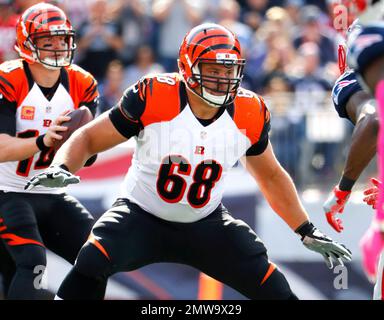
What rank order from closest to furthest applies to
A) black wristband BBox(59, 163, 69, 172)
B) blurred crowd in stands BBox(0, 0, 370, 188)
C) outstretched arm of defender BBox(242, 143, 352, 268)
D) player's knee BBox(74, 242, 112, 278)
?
1. player's knee BBox(74, 242, 112, 278)
2. black wristband BBox(59, 163, 69, 172)
3. outstretched arm of defender BBox(242, 143, 352, 268)
4. blurred crowd in stands BBox(0, 0, 370, 188)

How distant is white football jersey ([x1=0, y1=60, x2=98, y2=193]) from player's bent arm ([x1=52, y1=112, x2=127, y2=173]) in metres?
0.63

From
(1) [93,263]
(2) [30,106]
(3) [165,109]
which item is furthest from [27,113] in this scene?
(1) [93,263]

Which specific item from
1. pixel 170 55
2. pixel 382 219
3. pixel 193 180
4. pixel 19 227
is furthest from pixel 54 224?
pixel 170 55

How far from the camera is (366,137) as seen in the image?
201 inches

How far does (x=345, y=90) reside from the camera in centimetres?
562

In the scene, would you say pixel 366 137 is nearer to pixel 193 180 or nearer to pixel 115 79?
pixel 193 180

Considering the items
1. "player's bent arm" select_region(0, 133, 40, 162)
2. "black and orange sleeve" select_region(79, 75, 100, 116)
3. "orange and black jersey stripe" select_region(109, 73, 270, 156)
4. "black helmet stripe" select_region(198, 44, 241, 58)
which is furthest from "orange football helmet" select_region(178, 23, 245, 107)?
"player's bent arm" select_region(0, 133, 40, 162)

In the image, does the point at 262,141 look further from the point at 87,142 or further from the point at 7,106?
the point at 7,106

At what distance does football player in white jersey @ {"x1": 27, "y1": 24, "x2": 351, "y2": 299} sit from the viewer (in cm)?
544

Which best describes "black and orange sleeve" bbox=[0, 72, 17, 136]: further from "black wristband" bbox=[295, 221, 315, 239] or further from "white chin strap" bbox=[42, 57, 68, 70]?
"black wristband" bbox=[295, 221, 315, 239]

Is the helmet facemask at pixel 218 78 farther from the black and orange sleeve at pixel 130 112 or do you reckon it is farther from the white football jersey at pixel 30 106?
the white football jersey at pixel 30 106

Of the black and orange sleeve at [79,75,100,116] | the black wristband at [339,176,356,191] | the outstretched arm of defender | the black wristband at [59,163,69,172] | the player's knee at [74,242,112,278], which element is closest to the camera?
the player's knee at [74,242,112,278]

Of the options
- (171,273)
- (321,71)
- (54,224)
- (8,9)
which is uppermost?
(8,9)
